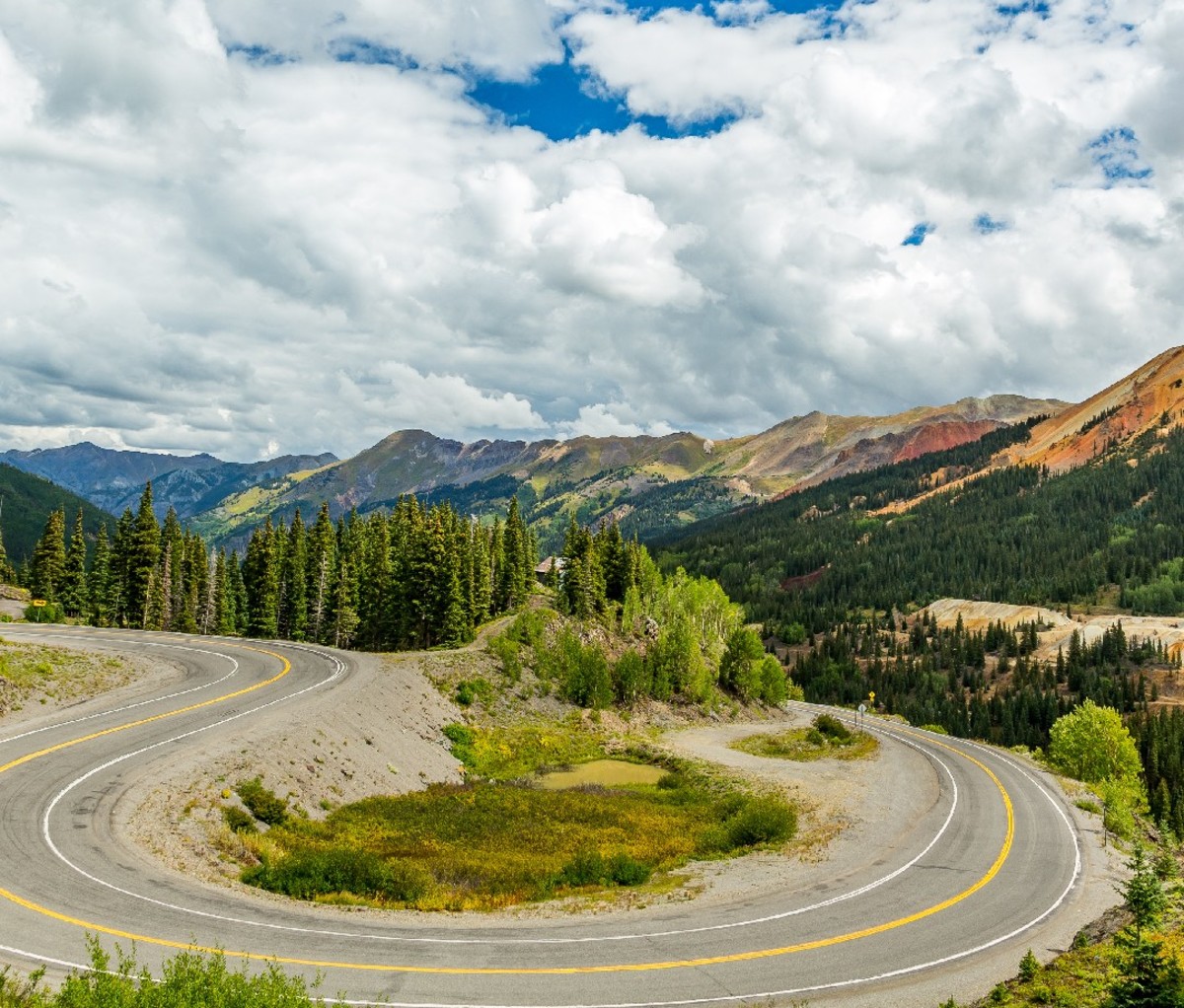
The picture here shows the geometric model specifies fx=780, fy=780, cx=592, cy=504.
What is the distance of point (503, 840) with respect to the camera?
46812 millimetres

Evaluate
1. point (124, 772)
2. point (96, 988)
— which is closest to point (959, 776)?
point (124, 772)

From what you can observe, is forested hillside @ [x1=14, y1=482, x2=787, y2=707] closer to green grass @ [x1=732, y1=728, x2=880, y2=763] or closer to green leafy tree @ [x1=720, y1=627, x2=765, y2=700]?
green leafy tree @ [x1=720, y1=627, x2=765, y2=700]

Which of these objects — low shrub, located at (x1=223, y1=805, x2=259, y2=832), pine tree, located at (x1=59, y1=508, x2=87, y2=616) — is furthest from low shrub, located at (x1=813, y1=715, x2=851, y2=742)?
pine tree, located at (x1=59, y1=508, x2=87, y2=616)

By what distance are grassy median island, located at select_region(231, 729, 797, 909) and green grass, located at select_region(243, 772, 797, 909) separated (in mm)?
68

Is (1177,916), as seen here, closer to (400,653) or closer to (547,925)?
(547,925)

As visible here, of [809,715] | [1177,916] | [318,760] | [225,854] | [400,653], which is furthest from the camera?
[809,715]

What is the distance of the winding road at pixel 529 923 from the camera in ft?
76.8

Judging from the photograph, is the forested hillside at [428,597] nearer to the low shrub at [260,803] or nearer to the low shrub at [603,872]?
the low shrub at [260,803]

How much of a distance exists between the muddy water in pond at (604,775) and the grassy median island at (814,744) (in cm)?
1475

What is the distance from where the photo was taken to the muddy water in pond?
66906 millimetres

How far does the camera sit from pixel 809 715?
5010 inches

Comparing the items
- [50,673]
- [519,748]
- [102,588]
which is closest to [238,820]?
[50,673]

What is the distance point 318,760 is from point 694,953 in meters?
33.7

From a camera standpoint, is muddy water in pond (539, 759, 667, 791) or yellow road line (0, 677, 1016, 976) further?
muddy water in pond (539, 759, 667, 791)
